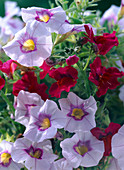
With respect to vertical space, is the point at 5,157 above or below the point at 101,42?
below

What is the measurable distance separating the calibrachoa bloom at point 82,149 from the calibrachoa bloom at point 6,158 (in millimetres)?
83

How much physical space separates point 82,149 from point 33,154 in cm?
8

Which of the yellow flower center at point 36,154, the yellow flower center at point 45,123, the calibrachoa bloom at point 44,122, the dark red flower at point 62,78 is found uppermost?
the dark red flower at point 62,78

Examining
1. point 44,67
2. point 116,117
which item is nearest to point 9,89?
point 44,67

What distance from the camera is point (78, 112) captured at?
445 mm

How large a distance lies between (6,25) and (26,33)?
0.28 meters

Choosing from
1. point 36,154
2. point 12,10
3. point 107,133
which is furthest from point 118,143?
point 12,10

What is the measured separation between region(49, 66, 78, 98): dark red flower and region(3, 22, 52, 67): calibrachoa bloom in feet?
0.10

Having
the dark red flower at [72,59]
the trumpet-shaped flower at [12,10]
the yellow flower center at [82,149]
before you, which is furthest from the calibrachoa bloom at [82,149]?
the trumpet-shaped flower at [12,10]

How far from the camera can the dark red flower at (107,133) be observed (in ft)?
1.48

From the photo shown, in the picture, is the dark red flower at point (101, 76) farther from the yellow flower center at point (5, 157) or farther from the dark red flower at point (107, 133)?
the yellow flower center at point (5, 157)

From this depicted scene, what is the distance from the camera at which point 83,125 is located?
42 centimetres

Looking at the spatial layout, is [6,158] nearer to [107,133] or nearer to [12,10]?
[107,133]

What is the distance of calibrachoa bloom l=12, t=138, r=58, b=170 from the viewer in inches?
16.5
